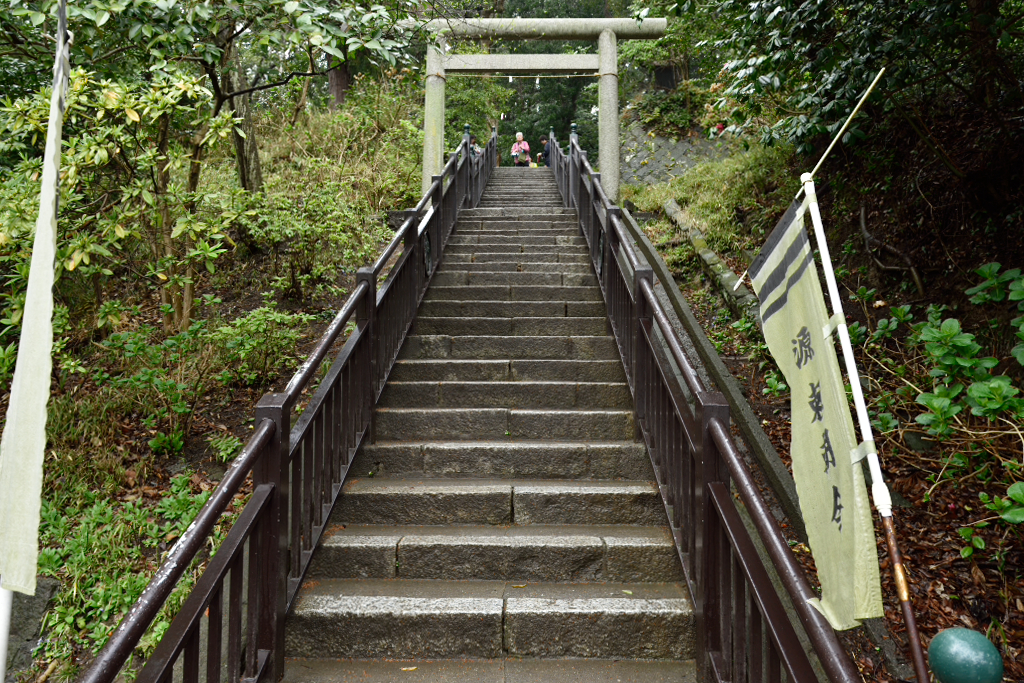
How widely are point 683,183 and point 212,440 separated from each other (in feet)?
30.4

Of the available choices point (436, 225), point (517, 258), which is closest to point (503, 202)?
point (517, 258)

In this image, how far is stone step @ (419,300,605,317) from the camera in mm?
5820

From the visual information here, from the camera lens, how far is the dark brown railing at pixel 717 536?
5.97 feet

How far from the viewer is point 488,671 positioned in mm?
2719

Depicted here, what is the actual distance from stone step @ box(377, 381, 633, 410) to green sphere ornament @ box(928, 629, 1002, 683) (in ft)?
9.28

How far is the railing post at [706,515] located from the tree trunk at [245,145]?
23.0ft

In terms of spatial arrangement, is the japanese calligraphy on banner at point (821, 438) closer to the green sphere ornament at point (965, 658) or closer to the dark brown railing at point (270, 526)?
the green sphere ornament at point (965, 658)

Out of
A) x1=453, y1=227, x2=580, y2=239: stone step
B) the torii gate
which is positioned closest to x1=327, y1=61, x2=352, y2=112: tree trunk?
the torii gate

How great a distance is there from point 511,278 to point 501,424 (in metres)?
2.73

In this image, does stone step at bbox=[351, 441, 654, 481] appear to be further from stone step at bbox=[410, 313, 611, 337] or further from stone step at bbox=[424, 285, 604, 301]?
stone step at bbox=[424, 285, 604, 301]

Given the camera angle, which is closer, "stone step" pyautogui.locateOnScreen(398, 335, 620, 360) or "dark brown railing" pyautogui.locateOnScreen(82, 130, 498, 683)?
"dark brown railing" pyautogui.locateOnScreen(82, 130, 498, 683)

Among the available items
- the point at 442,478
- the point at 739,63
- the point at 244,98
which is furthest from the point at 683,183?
the point at 442,478

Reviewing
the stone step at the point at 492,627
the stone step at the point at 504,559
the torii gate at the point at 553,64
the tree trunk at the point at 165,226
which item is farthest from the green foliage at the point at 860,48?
the torii gate at the point at 553,64

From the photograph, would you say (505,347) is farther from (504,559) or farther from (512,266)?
(504,559)
